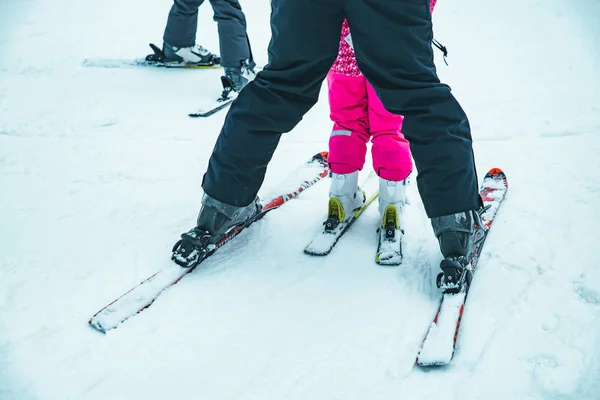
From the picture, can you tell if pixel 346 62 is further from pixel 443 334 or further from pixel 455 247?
pixel 443 334

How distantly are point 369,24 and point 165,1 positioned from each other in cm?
682

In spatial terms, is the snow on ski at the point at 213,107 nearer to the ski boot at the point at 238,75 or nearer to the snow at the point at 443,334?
the ski boot at the point at 238,75

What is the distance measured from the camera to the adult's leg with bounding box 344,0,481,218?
148cm

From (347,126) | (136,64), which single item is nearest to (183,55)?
(136,64)

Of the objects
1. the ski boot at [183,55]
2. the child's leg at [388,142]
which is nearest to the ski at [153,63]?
the ski boot at [183,55]

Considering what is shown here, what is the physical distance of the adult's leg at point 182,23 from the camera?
14.2 feet

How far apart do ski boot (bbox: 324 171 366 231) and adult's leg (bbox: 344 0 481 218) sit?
0.47 m

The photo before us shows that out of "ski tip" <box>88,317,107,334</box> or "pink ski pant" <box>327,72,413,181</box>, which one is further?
"pink ski pant" <box>327,72,413,181</box>

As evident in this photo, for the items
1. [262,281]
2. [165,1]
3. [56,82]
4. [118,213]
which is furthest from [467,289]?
[165,1]

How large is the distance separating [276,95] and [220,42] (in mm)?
2454

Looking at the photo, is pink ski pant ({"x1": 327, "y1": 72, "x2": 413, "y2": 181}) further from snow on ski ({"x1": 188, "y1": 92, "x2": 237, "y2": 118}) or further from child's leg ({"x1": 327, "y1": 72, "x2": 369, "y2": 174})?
snow on ski ({"x1": 188, "y1": 92, "x2": 237, "y2": 118})

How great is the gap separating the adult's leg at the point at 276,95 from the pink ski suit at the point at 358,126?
0.29 meters

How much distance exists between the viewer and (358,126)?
79.9 inches

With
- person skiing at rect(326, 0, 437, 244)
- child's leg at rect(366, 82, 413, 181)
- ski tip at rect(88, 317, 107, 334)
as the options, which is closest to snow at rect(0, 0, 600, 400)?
ski tip at rect(88, 317, 107, 334)
